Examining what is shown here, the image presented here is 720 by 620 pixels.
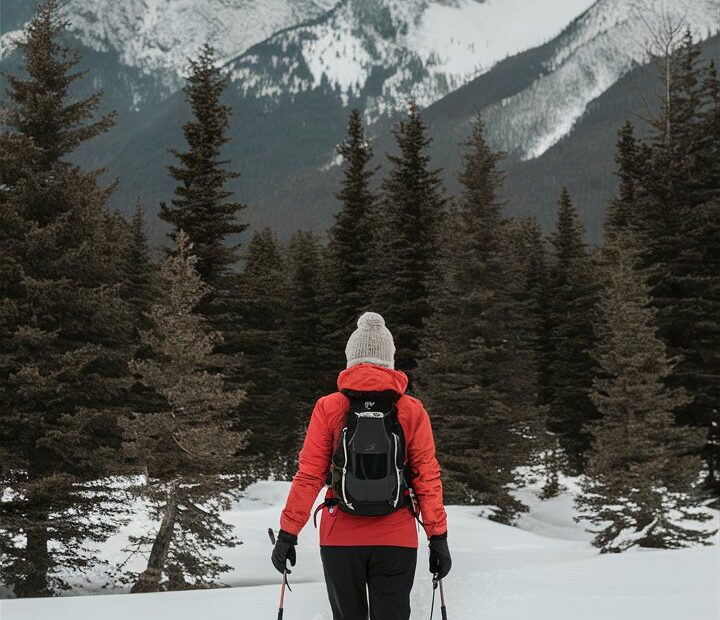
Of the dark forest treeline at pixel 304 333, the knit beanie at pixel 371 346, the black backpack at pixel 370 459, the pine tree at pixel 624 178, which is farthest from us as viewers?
the pine tree at pixel 624 178

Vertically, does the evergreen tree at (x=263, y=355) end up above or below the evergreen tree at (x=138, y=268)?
below

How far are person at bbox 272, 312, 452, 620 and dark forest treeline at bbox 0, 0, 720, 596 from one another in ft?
33.9

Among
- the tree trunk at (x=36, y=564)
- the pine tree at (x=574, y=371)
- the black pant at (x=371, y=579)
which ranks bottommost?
the tree trunk at (x=36, y=564)

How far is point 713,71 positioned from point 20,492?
30.1 m

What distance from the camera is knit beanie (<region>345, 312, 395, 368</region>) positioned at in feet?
17.7

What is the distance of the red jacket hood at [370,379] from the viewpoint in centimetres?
523

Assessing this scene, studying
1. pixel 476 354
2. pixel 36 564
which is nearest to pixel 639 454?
pixel 476 354

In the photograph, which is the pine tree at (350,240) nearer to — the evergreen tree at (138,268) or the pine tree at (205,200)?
the evergreen tree at (138,268)

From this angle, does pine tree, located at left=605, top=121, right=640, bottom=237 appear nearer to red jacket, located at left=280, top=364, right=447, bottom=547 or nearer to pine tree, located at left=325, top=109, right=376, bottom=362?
pine tree, located at left=325, top=109, right=376, bottom=362

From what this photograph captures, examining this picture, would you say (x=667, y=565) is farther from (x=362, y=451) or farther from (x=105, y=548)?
(x=105, y=548)

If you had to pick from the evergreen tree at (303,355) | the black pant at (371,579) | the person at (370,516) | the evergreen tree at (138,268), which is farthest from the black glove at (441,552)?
the evergreen tree at (138,268)

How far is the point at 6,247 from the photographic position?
15.4m

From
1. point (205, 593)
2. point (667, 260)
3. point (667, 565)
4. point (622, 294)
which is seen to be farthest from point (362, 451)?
point (667, 260)

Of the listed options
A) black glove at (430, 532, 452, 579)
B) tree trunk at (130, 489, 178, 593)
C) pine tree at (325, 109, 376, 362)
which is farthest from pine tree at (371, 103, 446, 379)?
black glove at (430, 532, 452, 579)
